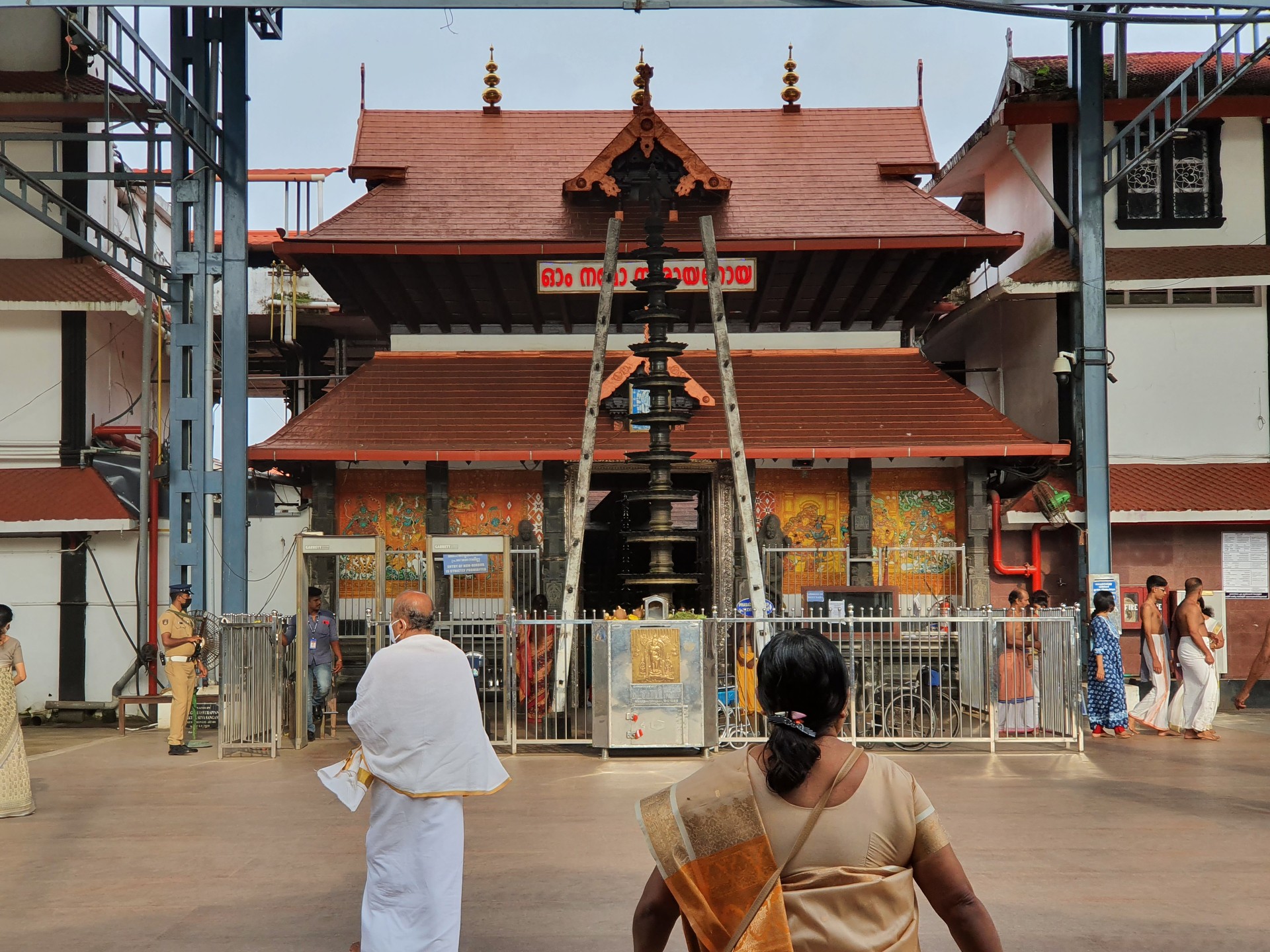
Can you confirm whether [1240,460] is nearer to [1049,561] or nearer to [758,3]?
[1049,561]

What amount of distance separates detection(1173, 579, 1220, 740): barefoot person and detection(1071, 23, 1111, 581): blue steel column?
71.3 inches

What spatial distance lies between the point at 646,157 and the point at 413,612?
1205 cm

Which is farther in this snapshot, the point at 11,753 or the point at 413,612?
the point at 11,753

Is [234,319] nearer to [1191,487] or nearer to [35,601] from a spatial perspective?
[35,601]

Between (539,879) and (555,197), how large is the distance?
12.3 metres

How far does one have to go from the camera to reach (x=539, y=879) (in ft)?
24.2

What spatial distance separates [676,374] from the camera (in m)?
17.1

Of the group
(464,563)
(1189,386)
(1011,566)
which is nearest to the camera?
(464,563)

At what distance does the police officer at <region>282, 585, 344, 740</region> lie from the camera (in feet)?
45.5

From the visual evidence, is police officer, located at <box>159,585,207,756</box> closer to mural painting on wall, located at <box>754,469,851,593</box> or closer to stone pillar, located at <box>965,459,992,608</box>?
mural painting on wall, located at <box>754,469,851,593</box>

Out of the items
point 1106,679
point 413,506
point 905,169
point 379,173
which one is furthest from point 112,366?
point 1106,679

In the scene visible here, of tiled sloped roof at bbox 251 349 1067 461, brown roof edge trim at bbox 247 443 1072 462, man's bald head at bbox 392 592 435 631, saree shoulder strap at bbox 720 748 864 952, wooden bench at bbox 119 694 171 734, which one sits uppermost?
tiled sloped roof at bbox 251 349 1067 461

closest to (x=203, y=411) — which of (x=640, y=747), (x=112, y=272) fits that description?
(x=112, y=272)

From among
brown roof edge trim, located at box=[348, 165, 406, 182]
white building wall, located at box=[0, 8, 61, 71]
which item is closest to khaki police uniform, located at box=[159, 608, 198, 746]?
brown roof edge trim, located at box=[348, 165, 406, 182]
